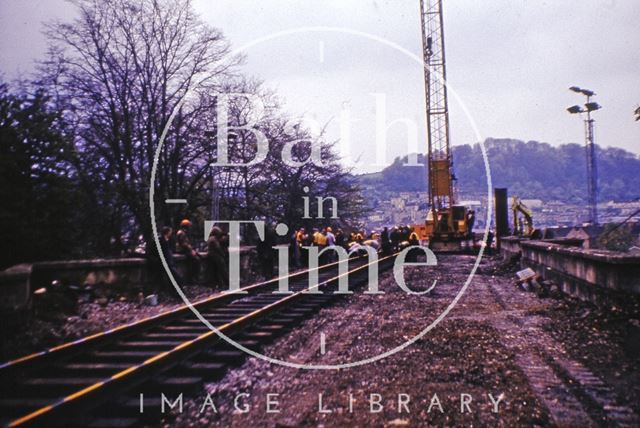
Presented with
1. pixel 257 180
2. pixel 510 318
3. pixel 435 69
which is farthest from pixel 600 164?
pixel 510 318

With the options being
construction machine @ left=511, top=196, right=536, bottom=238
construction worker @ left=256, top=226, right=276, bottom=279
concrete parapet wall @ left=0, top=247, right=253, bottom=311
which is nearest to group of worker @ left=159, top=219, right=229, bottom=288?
concrete parapet wall @ left=0, top=247, right=253, bottom=311

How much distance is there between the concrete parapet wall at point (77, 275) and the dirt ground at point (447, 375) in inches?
156

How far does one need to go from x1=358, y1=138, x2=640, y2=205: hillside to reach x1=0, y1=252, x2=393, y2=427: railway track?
8626cm

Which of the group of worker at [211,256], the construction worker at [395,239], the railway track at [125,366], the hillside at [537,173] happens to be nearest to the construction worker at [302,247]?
the group of worker at [211,256]

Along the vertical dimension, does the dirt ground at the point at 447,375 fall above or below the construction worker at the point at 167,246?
below

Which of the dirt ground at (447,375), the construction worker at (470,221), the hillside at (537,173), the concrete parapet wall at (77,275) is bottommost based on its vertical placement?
the dirt ground at (447,375)

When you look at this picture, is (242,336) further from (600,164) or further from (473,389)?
(600,164)

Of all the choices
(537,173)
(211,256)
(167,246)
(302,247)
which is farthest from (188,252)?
(537,173)

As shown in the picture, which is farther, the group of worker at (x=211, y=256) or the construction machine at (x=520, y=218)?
the construction machine at (x=520, y=218)

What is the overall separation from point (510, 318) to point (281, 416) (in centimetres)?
529

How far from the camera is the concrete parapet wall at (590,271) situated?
7.22 metres

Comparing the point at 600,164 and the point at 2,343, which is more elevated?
the point at 600,164

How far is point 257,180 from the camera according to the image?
28672mm

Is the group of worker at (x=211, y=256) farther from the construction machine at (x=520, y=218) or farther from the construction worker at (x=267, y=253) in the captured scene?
the construction machine at (x=520, y=218)
